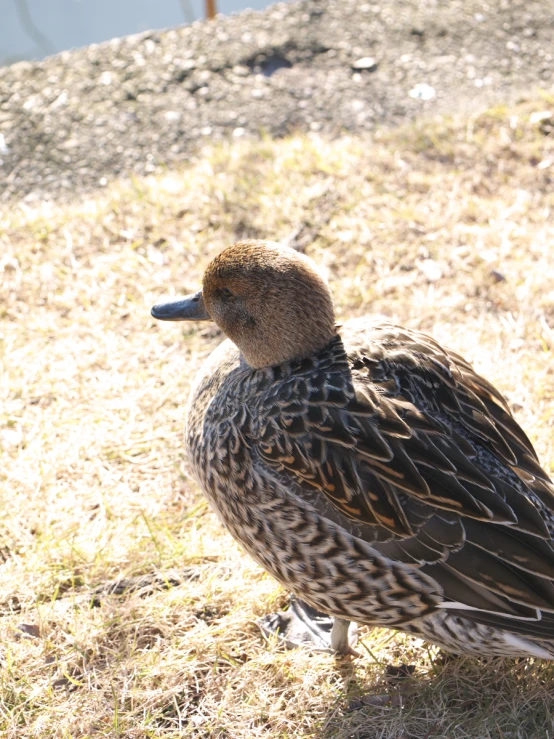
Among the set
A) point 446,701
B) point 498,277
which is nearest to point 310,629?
point 446,701

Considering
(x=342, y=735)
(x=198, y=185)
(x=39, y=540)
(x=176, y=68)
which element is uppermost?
(x=176, y=68)

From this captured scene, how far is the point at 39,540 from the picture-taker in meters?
3.13

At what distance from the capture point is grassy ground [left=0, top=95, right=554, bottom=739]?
2.62 metres

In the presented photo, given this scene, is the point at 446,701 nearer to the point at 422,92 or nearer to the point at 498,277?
the point at 498,277

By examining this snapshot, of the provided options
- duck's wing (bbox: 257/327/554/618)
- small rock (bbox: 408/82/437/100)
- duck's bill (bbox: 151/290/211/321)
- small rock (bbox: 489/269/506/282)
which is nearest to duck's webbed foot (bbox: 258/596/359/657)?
duck's wing (bbox: 257/327/554/618)

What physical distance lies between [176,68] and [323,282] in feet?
12.3

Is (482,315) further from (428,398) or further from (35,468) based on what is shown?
(35,468)

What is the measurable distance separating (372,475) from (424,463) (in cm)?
15

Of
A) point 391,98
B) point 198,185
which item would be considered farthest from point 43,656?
point 391,98

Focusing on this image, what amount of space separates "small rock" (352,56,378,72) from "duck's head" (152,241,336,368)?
11.9ft

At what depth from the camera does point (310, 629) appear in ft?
9.45

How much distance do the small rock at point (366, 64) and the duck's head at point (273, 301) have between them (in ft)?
11.9

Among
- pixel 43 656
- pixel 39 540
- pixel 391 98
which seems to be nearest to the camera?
pixel 43 656

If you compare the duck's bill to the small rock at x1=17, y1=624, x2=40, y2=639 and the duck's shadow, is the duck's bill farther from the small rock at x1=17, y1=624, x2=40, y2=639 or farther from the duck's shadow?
the duck's shadow
